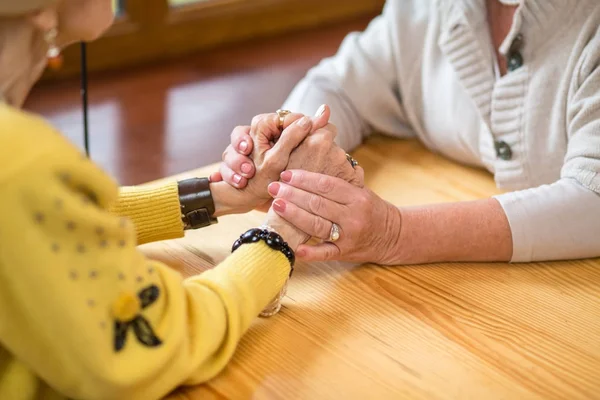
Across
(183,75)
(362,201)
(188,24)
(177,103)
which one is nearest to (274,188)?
(362,201)

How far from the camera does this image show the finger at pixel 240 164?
1.15 metres

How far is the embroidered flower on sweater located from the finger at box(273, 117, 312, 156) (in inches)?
16.0

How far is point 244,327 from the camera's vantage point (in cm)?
90

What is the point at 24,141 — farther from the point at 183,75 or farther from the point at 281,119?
the point at 183,75

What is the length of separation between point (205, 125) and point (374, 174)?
853 mm

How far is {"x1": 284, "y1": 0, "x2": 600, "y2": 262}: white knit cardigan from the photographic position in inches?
44.4

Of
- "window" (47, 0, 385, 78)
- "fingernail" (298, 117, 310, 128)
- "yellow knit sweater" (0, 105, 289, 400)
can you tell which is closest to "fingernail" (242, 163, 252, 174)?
"fingernail" (298, 117, 310, 128)

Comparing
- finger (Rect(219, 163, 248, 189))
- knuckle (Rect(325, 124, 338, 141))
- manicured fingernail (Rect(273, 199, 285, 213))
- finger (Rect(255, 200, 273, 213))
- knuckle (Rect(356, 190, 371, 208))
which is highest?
knuckle (Rect(325, 124, 338, 141))

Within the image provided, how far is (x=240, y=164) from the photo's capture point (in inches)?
45.6

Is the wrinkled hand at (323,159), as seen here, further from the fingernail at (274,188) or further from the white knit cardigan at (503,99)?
the white knit cardigan at (503,99)

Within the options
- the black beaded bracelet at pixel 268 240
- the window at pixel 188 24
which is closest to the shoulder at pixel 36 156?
the black beaded bracelet at pixel 268 240

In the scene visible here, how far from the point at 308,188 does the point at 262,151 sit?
0.12 meters

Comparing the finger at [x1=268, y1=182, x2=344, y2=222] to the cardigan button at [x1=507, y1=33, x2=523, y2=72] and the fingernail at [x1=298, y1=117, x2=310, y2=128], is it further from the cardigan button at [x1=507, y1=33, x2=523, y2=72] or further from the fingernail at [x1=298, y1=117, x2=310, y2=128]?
the cardigan button at [x1=507, y1=33, x2=523, y2=72]

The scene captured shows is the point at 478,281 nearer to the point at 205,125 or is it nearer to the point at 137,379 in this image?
the point at 137,379
